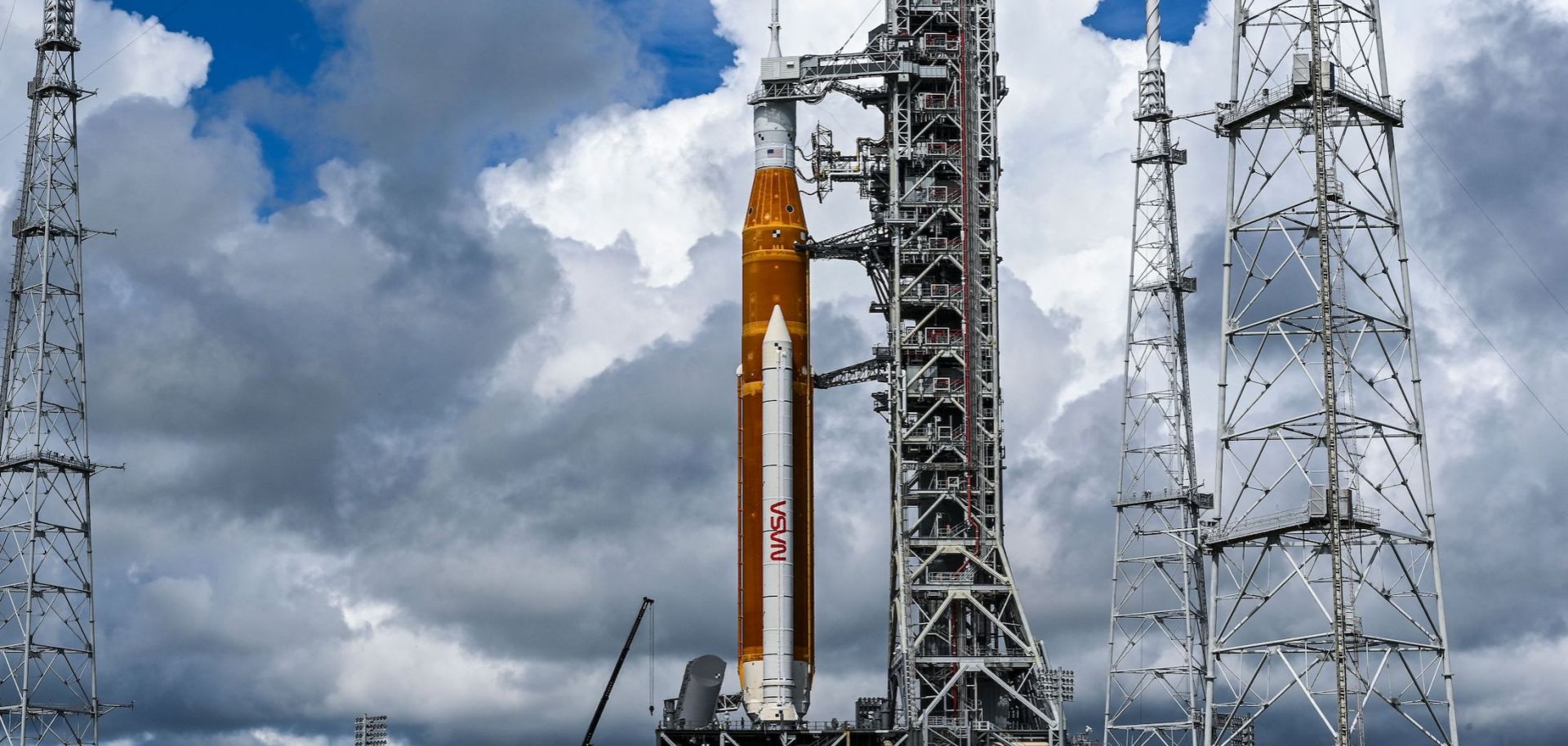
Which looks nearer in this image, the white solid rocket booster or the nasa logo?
the white solid rocket booster

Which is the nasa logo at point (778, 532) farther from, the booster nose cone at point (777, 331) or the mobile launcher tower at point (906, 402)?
the booster nose cone at point (777, 331)

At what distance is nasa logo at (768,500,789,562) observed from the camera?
11319 cm

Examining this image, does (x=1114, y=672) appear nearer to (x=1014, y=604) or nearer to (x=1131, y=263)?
(x=1014, y=604)

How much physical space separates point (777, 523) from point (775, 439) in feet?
12.1

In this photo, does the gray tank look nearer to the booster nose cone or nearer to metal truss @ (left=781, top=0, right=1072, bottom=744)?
metal truss @ (left=781, top=0, right=1072, bottom=744)

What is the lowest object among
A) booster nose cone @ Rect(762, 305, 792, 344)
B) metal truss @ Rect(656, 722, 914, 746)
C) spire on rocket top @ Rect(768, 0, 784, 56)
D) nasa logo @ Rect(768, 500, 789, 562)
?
metal truss @ Rect(656, 722, 914, 746)

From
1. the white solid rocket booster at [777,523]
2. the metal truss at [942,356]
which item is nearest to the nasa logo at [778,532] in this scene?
the white solid rocket booster at [777,523]

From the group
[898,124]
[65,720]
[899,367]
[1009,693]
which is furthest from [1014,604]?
[65,720]

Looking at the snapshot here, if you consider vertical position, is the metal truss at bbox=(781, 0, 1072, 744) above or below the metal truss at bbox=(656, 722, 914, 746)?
above

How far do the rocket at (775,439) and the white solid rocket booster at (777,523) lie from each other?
4 centimetres

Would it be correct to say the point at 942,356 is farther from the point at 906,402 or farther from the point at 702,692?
the point at 702,692

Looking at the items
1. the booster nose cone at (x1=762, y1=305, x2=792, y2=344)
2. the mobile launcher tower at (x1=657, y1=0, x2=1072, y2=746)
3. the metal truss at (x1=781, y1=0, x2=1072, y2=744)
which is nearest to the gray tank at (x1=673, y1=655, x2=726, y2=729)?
the mobile launcher tower at (x1=657, y1=0, x2=1072, y2=746)

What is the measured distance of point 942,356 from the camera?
117250 mm

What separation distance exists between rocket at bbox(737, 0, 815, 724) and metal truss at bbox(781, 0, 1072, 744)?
213cm
